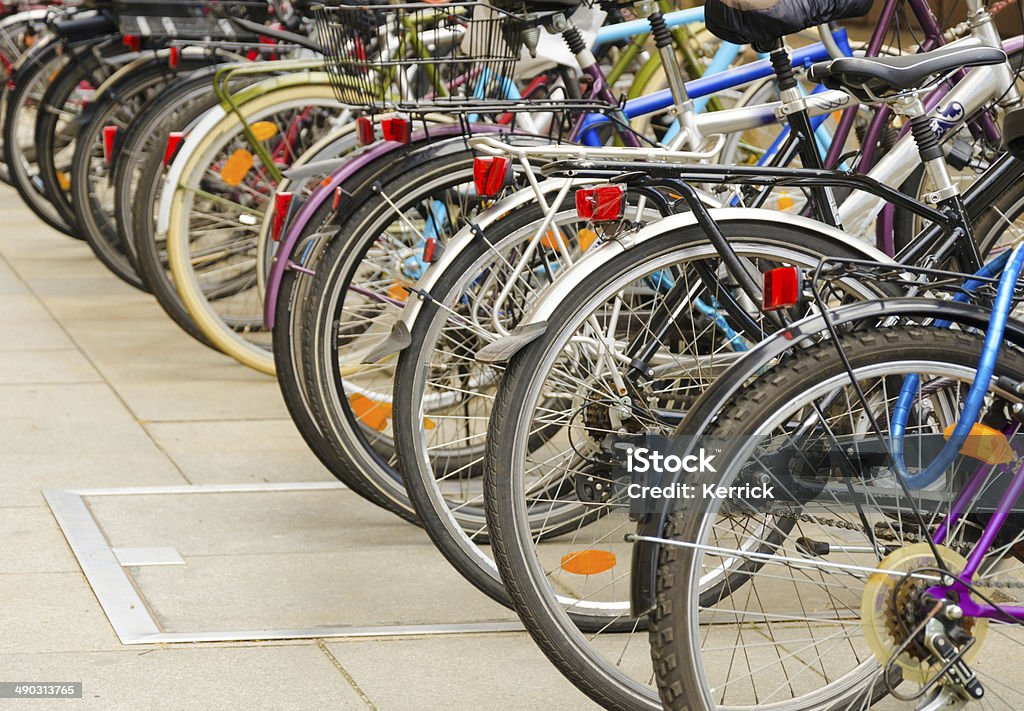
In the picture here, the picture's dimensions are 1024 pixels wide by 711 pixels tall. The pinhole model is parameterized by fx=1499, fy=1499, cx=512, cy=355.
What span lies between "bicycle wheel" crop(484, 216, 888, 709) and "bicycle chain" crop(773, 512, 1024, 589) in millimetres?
295

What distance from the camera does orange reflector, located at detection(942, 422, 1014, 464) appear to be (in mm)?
2420

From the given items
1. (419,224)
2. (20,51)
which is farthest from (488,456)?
(20,51)

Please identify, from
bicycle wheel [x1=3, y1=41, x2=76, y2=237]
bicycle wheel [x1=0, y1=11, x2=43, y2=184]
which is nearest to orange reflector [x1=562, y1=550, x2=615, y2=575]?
bicycle wheel [x1=3, y1=41, x2=76, y2=237]

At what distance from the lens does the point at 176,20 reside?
639cm

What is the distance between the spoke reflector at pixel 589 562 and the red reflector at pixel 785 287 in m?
0.67

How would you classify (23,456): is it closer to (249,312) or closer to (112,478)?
(112,478)

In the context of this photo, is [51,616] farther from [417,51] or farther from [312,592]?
[417,51]

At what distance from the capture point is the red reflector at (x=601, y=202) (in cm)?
281

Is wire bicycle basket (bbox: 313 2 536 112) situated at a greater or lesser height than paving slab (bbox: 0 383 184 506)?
greater

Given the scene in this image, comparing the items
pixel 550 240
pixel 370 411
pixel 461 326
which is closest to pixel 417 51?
pixel 550 240

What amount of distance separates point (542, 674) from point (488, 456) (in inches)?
25.6

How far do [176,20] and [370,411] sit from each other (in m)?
2.91

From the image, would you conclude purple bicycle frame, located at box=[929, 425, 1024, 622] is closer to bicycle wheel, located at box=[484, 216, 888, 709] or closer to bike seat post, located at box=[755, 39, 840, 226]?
bicycle wheel, located at box=[484, 216, 888, 709]

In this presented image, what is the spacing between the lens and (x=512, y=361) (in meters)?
2.89
